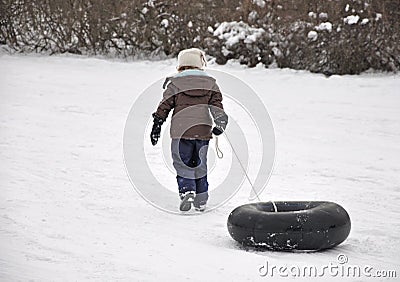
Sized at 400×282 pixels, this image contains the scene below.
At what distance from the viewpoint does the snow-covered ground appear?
5.22 m

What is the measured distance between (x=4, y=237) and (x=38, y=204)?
107 centimetres

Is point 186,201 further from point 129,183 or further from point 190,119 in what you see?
point 129,183

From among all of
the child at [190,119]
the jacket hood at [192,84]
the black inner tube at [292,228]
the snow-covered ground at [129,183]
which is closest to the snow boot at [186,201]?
the child at [190,119]

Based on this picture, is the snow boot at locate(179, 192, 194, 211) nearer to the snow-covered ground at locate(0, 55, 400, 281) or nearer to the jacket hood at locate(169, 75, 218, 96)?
the snow-covered ground at locate(0, 55, 400, 281)

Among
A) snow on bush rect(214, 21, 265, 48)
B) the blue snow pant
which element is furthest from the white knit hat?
snow on bush rect(214, 21, 265, 48)

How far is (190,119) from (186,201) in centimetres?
74

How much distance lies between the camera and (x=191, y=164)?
6750 millimetres

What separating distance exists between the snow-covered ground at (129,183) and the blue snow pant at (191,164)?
0.90 feet

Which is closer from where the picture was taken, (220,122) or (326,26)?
(220,122)

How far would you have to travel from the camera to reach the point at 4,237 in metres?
5.66

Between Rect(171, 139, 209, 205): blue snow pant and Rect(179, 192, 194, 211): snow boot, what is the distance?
0.04 meters

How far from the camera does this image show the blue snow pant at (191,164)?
22.0 feet

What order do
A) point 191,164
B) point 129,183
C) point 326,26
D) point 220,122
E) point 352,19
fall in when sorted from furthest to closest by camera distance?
1. point 326,26
2. point 352,19
3. point 129,183
4. point 191,164
5. point 220,122

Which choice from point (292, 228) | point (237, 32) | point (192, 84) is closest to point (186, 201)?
point (192, 84)
